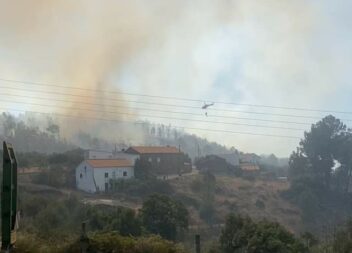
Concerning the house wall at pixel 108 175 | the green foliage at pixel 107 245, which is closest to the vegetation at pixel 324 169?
the house wall at pixel 108 175

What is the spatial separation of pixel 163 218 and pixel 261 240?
44.0ft

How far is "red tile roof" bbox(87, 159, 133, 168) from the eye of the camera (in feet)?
183

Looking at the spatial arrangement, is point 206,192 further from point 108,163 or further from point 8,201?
point 8,201

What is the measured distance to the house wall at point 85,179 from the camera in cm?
5350

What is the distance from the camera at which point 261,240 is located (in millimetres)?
14133

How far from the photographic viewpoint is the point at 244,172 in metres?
72.7

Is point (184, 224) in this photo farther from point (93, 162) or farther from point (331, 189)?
point (331, 189)

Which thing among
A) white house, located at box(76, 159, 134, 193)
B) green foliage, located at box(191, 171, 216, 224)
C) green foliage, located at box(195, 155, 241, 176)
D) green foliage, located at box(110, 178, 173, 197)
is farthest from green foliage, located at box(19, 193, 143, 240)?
green foliage, located at box(195, 155, 241, 176)

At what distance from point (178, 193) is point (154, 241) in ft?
138

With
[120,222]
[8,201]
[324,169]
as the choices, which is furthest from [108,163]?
[8,201]

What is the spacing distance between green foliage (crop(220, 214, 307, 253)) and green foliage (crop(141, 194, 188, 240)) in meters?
9.38

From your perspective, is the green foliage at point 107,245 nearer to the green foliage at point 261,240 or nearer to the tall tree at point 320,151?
the green foliage at point 261,240

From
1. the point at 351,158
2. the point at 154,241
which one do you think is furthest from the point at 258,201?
the point at 154,241

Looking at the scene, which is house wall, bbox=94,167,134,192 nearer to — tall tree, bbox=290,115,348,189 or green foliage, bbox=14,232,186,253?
tall tree, bbox=290,115,348,189
